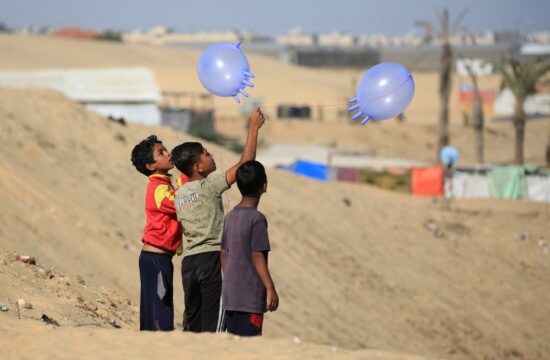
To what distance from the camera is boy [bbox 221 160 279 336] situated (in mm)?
5898

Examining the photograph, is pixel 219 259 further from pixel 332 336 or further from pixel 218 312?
pixel 332 336

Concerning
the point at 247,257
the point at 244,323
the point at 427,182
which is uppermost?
the point at 247,257

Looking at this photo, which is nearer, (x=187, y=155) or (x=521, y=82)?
(x=187, y=155)

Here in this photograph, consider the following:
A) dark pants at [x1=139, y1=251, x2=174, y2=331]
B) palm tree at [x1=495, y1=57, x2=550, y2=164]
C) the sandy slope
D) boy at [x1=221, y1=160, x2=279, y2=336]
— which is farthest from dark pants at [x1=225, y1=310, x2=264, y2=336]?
palm tree at [x1=495, y1=57, x2=550, y2=164]

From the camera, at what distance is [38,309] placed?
7.93m

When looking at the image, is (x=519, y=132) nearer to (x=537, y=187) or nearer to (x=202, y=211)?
(x=537, y=187)

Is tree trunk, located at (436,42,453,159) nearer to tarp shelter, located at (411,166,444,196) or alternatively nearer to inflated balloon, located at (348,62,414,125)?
tarp shelter, located at (411,166,444,196)

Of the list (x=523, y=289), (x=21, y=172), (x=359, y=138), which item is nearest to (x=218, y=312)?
(x=21, y=172)

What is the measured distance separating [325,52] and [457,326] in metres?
84.9

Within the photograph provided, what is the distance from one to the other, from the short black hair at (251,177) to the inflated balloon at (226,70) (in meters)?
0.92

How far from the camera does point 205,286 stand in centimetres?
634

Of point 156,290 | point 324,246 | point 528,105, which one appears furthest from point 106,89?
point 528,105

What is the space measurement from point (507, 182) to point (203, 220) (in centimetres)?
1964

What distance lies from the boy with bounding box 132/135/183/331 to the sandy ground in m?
0.47
